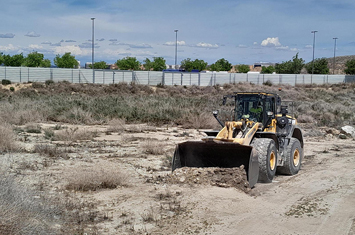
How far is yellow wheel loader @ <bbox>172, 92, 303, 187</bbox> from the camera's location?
11.4 m

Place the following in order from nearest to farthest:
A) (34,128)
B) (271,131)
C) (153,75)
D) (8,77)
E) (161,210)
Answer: (161,210), (271,131), (34,128), (8,77), (153,75)

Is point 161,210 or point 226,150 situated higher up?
point 226,150

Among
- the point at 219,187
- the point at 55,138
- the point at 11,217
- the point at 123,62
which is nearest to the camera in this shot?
the point at 11,217

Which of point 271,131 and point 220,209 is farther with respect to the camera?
point 271,131

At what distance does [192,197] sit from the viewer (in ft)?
32.9

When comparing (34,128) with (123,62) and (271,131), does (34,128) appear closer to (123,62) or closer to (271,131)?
(271,131)

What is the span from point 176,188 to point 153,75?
51239 mm

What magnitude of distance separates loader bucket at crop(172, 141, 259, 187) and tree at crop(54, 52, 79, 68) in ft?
260

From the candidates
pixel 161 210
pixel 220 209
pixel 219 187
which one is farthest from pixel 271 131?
pixel 161 210

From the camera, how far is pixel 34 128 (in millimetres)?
21531

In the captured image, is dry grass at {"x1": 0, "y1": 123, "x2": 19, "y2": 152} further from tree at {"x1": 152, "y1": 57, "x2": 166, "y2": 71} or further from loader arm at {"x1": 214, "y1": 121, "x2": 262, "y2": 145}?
tree at {"x1": 152, "y1": 57, "x2": 166, "y2": 71}

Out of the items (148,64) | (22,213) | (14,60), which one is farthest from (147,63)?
(22,213)

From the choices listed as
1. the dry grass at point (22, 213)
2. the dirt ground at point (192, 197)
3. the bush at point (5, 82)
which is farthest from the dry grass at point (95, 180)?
the bush at point (5, 82)

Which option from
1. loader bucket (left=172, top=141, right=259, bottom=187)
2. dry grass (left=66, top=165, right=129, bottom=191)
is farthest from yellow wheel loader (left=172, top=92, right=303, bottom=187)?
dry grass (left=66, top=165, right=129, bottom=191)
